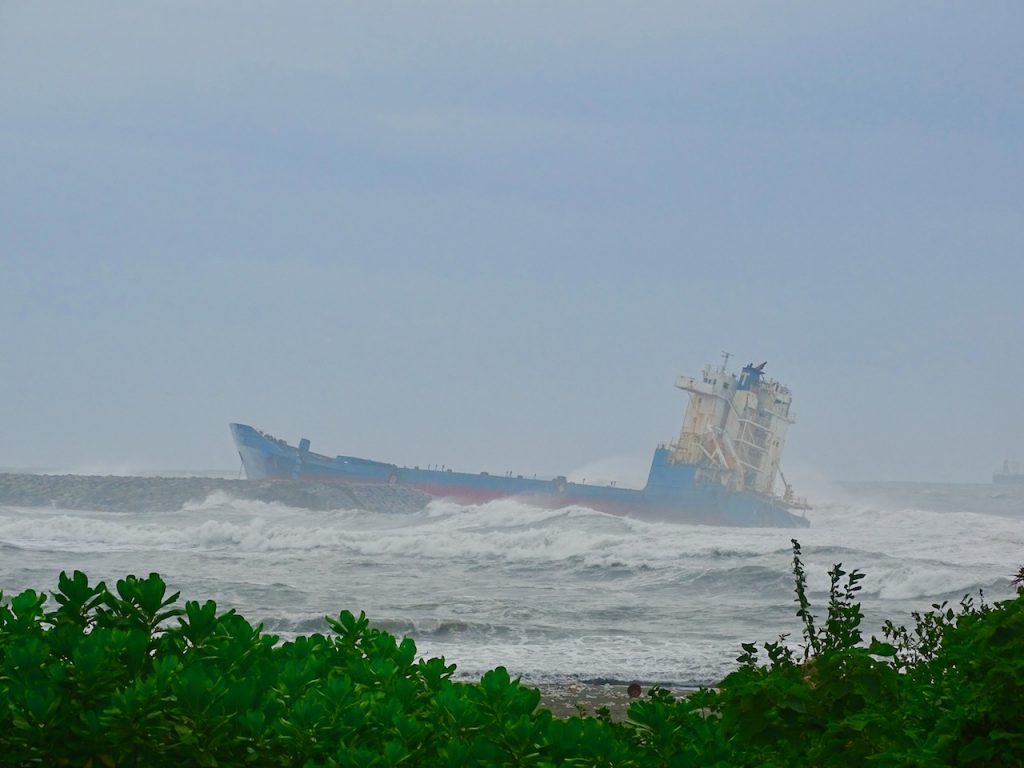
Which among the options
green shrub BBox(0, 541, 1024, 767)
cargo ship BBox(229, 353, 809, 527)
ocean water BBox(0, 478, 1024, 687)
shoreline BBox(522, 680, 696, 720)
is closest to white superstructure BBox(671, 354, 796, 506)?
cargo ship BBox(229, 353, 809, 527)

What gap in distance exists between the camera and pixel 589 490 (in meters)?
41.7

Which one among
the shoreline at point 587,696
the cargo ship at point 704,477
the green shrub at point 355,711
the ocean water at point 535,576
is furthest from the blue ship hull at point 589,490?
the green shrub at point 355,711

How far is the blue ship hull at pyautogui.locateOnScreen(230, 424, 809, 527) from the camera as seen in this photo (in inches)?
1577

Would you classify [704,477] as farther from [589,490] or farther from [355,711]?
[355,711]

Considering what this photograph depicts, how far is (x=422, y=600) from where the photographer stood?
14891 mm

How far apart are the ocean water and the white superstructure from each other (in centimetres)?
712

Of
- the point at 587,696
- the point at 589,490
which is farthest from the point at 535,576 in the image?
the point at 589,490

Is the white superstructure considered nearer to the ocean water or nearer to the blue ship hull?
the blue ship hull

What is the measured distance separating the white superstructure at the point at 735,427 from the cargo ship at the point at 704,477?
4 cm

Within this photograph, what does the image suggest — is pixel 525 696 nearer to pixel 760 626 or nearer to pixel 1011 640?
pixel 1011 640

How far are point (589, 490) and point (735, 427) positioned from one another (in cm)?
567

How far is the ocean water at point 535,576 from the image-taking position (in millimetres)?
11164

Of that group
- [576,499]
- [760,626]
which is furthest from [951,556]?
[576,499]

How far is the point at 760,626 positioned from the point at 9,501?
38.2 m
